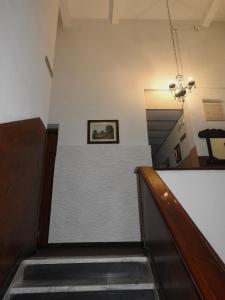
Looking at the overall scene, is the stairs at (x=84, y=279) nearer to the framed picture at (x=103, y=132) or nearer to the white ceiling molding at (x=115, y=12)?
the framed picture at (x=103, y=132)

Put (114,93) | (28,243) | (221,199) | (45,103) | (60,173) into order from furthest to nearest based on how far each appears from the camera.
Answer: (114,93) < (60,173) < (45,103) < (221,199) < (28,243)

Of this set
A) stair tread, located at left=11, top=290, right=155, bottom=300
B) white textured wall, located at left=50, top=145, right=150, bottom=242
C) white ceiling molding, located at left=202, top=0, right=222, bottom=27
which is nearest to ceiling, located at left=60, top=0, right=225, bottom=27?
white ceiling molding, located at left=202, top=0, right=222, bottom=27

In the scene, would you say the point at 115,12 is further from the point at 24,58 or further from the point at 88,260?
the point at 88,260

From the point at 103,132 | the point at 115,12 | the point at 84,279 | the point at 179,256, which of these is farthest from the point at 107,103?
the point at 179,256

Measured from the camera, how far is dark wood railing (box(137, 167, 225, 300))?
943 mm

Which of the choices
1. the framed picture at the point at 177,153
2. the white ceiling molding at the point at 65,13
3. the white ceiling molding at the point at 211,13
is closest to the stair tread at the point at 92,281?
the framed picture at the point at 177,153

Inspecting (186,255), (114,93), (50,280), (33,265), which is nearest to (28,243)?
(33,265)

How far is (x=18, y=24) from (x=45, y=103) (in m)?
1.13

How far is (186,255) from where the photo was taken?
110cm

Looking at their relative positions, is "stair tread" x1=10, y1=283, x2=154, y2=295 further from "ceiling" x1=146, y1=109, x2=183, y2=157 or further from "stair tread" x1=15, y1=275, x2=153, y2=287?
"ceiling" x1=146, y1=109, x2=183, y2=157

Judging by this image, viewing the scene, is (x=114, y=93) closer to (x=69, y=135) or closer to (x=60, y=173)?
(x=69, y=135)

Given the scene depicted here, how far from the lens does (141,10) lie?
5.30 m

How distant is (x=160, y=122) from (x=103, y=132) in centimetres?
193

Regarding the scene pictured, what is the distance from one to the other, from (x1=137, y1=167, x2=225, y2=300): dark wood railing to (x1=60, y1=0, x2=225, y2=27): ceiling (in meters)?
4.61
